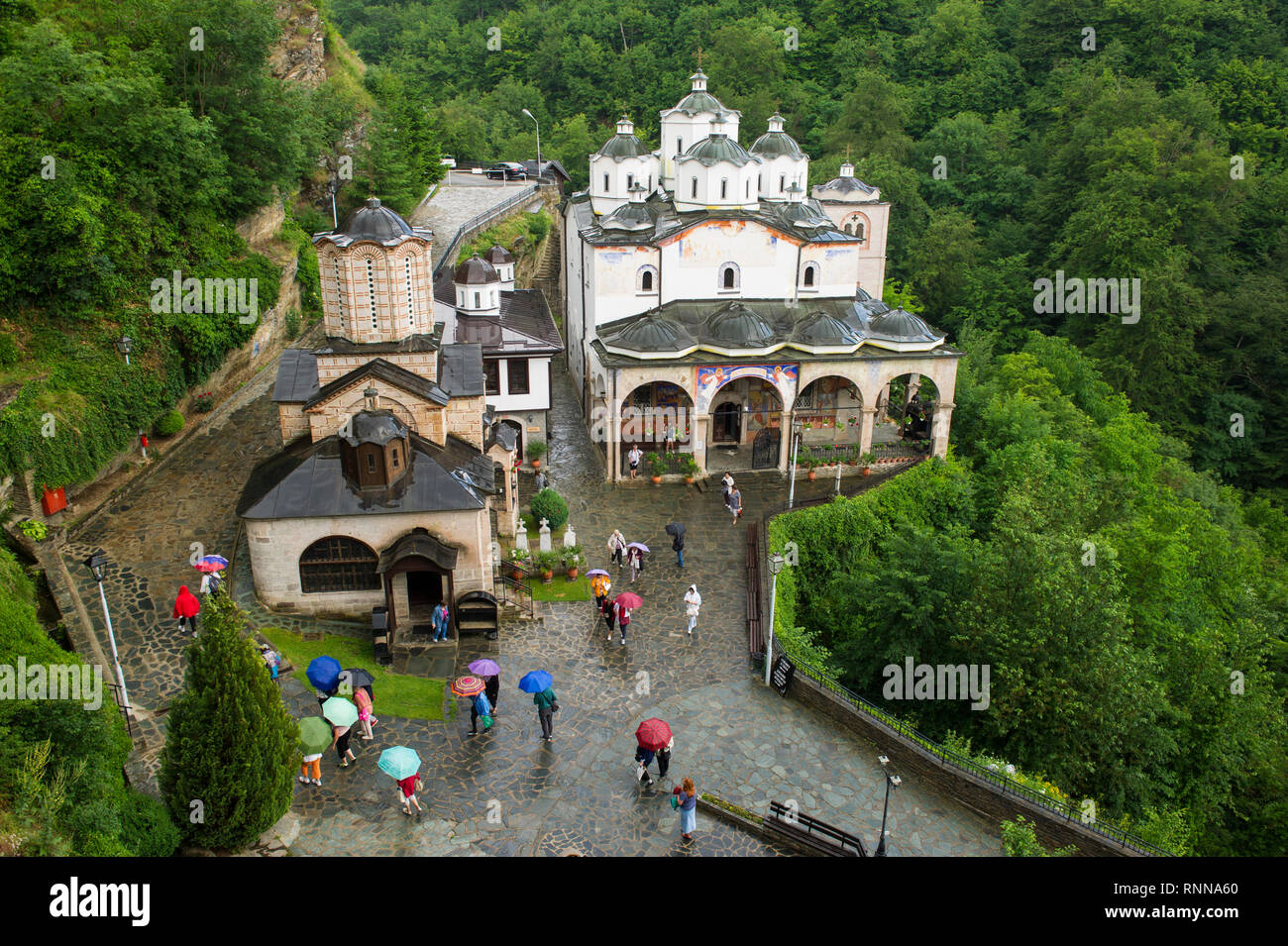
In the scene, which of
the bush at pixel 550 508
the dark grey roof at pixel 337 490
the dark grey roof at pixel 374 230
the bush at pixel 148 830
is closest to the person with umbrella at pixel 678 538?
the bush at pixel 550 508

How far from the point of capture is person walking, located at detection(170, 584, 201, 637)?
1944 cm

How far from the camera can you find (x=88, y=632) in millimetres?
19281

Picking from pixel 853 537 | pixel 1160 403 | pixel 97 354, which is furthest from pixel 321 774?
pixel 1160 403

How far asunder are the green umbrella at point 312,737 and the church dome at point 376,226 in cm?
1225

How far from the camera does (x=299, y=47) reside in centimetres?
4425

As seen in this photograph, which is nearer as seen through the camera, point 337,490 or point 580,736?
point 580,736

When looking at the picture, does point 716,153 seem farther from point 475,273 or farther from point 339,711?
point 339,711

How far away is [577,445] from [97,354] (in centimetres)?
1539

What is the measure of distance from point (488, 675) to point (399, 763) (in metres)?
3.13

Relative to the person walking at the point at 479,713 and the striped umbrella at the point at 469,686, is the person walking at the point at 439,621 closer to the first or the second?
the person walking at the point at 479,713

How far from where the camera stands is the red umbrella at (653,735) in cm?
1614

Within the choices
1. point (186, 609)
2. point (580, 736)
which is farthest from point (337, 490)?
point (580, 736)

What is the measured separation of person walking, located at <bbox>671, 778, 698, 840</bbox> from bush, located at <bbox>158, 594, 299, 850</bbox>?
20.4 ft

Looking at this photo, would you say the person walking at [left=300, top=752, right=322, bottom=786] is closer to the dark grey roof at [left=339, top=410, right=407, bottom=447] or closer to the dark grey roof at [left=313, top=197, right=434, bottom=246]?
the dark grey roof at [left=339, top=410, right=407, bottom=447]
